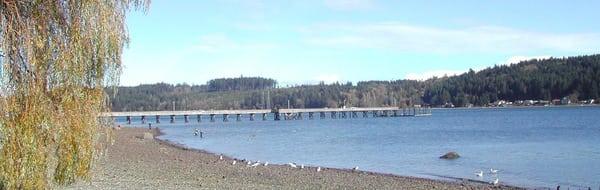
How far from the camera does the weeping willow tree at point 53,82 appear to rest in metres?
9.34

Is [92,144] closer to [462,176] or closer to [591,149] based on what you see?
[462,176]

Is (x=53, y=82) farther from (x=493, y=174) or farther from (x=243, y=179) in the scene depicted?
(x=493, y=174)

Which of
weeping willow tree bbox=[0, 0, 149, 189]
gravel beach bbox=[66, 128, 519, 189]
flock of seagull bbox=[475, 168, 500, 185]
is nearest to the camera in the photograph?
weeping willow tree bbox=[0, 0, 149, 189]

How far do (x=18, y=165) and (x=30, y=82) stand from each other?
3.39 ft

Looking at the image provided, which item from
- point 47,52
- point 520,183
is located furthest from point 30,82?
point 520,183

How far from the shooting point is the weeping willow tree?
9336mm

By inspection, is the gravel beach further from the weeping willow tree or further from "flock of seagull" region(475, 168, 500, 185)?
the weeping willow tree

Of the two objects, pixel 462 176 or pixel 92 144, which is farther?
pixel 462 176

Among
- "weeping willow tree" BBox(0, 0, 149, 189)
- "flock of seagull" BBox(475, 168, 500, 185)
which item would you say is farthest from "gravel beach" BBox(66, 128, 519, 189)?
"weeping willow tree" BBox(0, 0, 149, 189)

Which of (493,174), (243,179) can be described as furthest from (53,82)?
(493,174)

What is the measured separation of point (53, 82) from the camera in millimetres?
9719

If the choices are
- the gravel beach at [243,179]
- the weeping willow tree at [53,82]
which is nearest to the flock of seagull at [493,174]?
the gravel beach at [243,179]

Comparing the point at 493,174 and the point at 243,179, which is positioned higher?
the point at 243,179

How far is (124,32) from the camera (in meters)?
10.3
